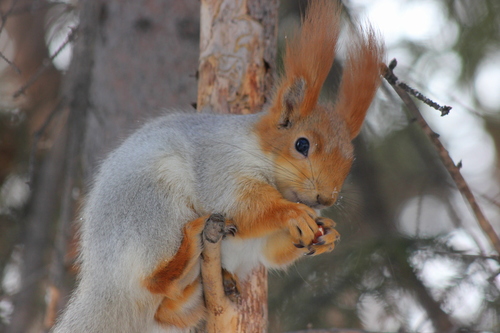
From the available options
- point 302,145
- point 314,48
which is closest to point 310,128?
point 302,145

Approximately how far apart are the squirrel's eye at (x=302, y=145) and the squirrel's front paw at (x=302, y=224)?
20cm

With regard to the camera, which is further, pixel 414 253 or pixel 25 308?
pixel 25 308

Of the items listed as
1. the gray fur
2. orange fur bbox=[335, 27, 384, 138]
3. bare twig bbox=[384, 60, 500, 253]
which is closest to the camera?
bare twig bbox=[384, 60, 500, 253]

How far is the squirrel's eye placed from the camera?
184 centimetres

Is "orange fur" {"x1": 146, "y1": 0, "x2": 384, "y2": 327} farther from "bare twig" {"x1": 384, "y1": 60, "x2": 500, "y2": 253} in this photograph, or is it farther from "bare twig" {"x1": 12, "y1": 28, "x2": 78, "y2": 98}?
"bare twig" {"x1": 12, "y1": 28, "x2": 78, "y2": 98}

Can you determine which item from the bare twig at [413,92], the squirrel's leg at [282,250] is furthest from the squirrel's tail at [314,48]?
the squirrel's leg at [282,250]

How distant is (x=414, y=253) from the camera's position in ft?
7.52

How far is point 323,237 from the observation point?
68.9 inches

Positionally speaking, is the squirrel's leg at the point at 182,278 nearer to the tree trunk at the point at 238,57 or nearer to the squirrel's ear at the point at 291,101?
the squirrel's ear at the point at 291,101

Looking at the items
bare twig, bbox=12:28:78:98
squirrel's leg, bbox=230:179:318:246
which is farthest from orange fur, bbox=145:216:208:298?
bare twig, bbox=12:28:78:98

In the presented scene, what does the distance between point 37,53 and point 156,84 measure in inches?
77.8

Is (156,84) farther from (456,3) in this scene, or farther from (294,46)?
(456,3)

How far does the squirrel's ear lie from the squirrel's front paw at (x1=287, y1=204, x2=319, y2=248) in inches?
13.6

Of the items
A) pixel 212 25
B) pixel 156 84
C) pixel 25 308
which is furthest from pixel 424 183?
pixel 25 308
